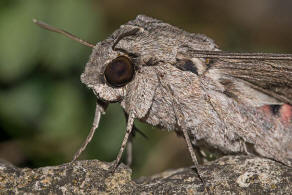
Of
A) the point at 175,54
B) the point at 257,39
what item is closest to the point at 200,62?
the point at 175,54

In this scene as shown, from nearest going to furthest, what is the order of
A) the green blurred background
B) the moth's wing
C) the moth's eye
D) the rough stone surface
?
the rough stone surface, the moth's eye, the moth's wing, the green blurred background

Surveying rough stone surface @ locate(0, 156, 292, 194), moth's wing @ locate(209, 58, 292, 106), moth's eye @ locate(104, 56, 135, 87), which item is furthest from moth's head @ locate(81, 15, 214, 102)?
rough stone surface @ locate(0, 156, 292, 194)

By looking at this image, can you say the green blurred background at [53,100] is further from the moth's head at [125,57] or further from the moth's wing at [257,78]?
the moth's wing at [257,78]

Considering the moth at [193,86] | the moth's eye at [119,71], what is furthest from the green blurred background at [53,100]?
the moth's eye at [119,71]

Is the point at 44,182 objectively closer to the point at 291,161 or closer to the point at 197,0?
the point at 291,161

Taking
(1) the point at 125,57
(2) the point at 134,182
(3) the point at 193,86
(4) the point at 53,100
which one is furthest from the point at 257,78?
(4) the point at 53,100

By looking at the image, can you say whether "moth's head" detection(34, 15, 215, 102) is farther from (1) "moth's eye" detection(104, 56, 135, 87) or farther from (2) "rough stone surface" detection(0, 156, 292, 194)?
(2) "rough stone surface" detection(0, 156, 292, 194)
